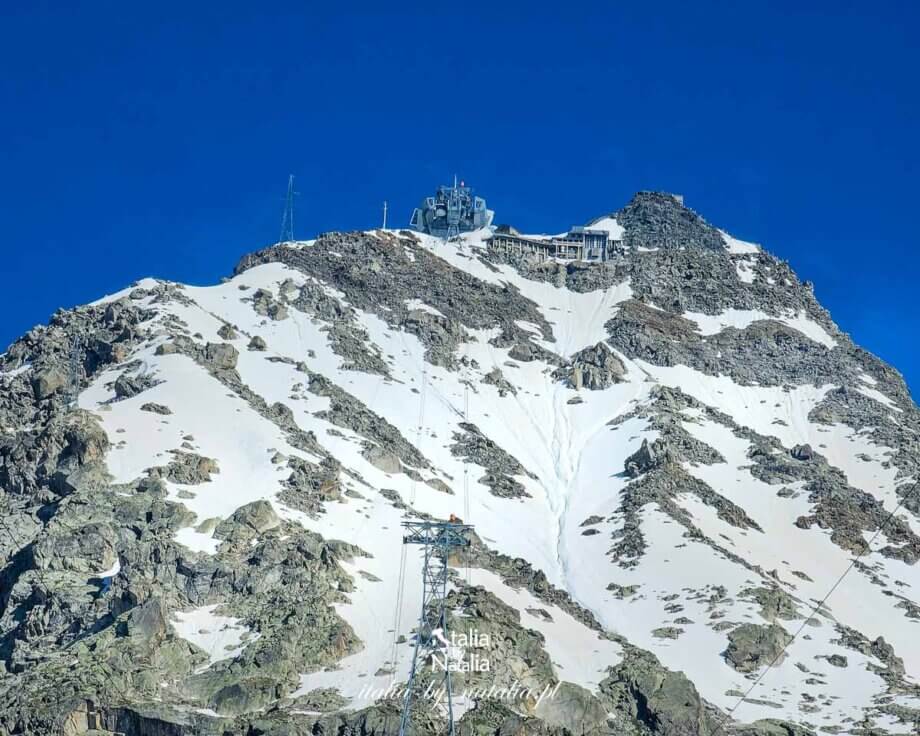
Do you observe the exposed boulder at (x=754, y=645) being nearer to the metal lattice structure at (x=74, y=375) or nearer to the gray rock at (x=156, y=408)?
the gray rock at (x=156, y=408)

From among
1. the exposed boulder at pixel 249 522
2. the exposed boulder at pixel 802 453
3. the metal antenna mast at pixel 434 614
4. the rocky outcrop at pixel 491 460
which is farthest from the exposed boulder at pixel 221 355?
the exposed boulder at pixel 802 453

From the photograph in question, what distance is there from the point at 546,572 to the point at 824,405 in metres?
74.1

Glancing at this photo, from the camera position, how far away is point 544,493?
507ft

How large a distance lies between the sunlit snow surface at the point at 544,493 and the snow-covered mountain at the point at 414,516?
424 millimetres

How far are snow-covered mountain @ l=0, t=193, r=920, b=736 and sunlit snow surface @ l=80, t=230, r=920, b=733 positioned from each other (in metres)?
0.42

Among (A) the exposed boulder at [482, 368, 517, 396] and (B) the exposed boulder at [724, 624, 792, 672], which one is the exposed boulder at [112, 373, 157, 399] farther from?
(B) the exposed boulder at [724, 624, 792, 672]

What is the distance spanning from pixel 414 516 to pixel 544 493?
28553 millimetres

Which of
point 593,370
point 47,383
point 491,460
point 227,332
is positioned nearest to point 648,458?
point 491,460

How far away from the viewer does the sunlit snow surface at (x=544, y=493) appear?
4304 inches

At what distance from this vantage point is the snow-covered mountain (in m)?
95.0

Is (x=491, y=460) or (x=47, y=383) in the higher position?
(x=491, y=460)

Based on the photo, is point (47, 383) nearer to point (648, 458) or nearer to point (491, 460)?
point (491, 460)

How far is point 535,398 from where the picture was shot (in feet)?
592

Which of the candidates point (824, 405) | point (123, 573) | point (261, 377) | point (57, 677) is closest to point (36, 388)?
point (261, 377)
